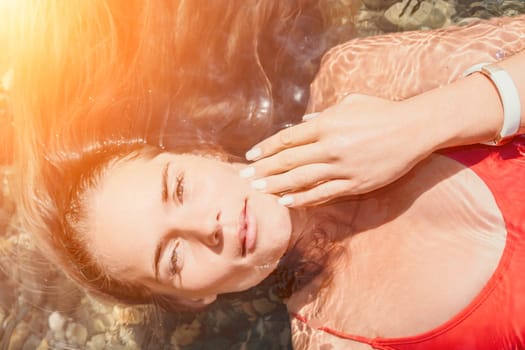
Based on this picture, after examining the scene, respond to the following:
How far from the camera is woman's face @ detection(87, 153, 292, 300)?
1.32 meters

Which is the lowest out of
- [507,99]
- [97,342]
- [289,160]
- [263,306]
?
[97,342]

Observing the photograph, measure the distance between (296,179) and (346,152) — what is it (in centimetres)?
13

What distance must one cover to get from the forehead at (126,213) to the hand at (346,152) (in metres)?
0.24

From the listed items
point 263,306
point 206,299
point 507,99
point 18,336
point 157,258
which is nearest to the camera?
point 507,99

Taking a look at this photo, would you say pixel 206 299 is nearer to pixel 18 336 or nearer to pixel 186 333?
pixel 186 333

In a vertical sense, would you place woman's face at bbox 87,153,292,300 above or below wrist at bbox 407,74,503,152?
Answer: below

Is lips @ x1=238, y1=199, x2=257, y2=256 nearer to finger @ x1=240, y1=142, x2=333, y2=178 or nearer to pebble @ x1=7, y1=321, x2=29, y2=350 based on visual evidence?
finger @ x1=240, y1=142, x2=333, y2=178

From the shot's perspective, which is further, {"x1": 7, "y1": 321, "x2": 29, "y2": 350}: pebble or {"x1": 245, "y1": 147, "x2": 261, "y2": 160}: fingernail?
{"x1": 7, "y1": 321, "x2": 29, "y2": 350}: pebble

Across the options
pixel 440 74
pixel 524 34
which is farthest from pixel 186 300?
pixel 524 34

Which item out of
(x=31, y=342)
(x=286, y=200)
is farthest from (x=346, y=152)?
(x=31, y=342)

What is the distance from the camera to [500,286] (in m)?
1.30

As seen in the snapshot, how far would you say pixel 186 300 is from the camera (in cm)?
159

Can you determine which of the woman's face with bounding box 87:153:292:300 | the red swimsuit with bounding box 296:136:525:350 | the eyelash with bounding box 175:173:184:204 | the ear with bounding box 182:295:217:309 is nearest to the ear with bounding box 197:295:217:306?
the ear with bounding box 182:295:217:309

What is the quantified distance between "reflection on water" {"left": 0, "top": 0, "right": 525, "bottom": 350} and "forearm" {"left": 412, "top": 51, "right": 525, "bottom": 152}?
774mm
